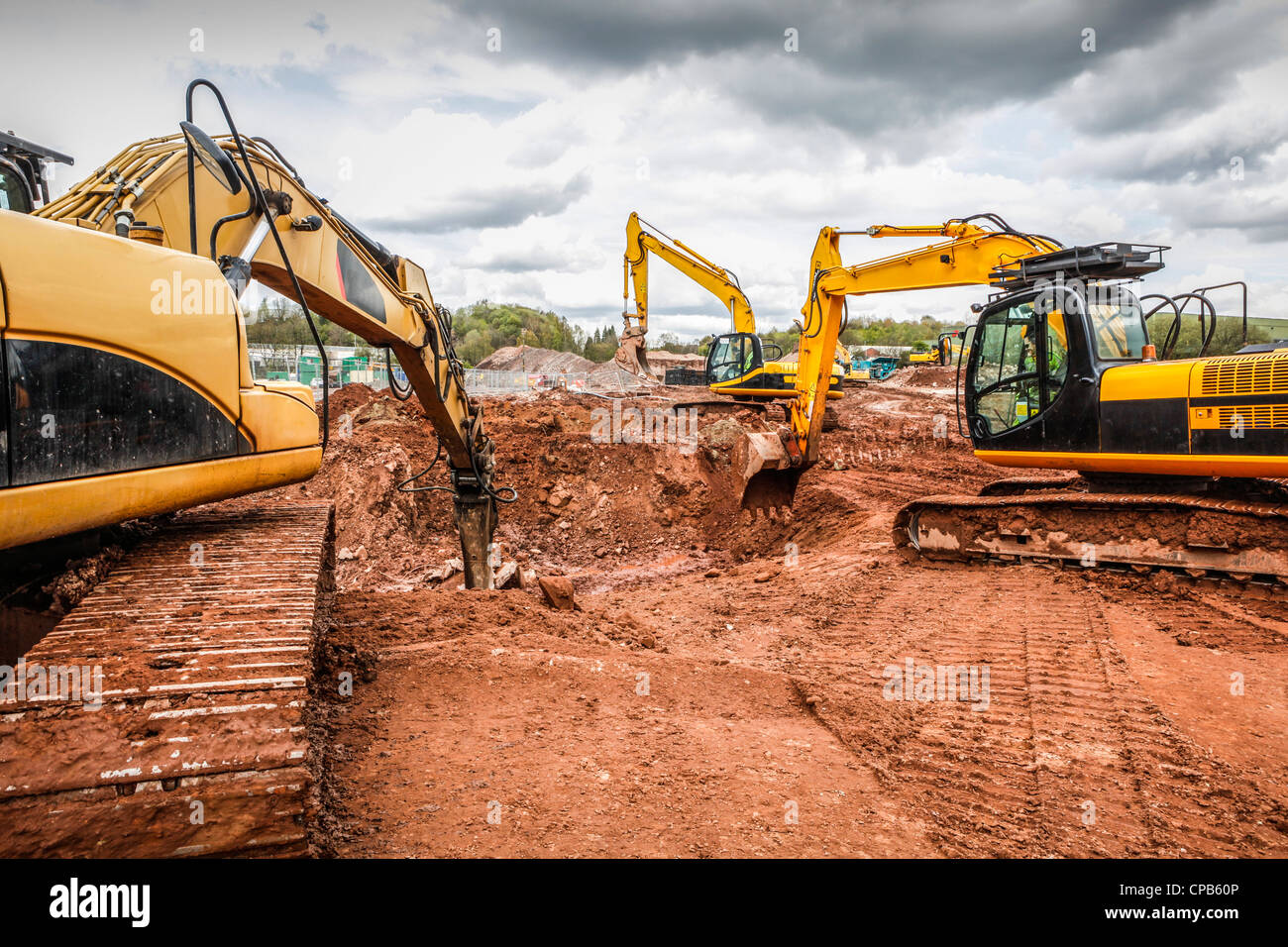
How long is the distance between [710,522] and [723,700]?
666cm

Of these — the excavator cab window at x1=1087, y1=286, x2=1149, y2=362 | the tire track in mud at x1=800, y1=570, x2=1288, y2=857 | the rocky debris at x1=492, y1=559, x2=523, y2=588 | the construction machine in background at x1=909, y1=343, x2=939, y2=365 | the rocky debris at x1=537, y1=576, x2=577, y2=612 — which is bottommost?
the tire track in mud at x1=800, y1=570, x2=1288, y2=857

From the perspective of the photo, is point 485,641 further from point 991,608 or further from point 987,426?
point 987,426

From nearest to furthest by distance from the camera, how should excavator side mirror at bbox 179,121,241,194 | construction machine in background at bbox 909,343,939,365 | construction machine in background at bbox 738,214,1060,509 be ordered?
excavator side mirror at bbox 179,121,241,194
construction machine in background at bbox 738,214,1060,509
construction machine in background at bbox 909,343,939,365

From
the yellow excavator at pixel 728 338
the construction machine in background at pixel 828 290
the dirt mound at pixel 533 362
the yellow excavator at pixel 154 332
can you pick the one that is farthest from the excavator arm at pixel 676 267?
the dirt mound at pixel 533 362

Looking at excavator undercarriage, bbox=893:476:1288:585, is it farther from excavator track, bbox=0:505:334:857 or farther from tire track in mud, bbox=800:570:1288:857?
excavator track, bbox=0:505:334:857

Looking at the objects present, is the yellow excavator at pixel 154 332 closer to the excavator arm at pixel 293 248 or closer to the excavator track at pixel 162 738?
the excavator arm at pixel 293 248

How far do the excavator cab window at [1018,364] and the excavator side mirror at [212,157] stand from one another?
6.47 meters

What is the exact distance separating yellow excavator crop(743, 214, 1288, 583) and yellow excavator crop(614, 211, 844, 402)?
7149mm

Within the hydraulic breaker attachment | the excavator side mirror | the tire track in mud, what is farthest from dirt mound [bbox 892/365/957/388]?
the excavator side mirror

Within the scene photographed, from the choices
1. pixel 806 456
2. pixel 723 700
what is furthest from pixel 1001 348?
pixel 723 700

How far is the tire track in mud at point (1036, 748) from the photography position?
9.45 ft

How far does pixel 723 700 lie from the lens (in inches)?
161

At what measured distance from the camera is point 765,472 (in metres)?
10.2

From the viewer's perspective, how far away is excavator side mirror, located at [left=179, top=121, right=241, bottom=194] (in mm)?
2875
